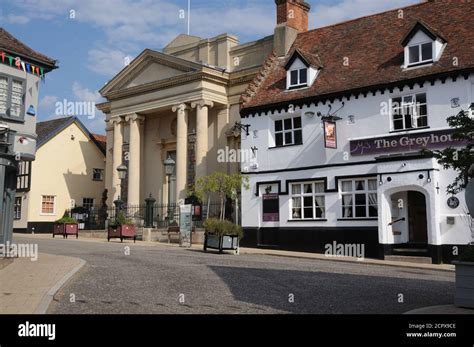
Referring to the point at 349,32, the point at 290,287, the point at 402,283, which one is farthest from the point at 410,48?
the point at 290,287

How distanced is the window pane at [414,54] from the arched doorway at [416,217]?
5.39 metres

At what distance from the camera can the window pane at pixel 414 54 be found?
2205 centimetres

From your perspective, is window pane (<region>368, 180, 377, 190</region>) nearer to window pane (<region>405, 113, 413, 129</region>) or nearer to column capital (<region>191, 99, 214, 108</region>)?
window pane (<region>405, 113, 413, 129</region>)

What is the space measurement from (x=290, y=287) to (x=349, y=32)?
736 inches

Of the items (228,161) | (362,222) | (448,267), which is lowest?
(448,267)

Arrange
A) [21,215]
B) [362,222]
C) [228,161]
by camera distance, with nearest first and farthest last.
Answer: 1. [362,222]
2. [228,161]
3. [21,215]

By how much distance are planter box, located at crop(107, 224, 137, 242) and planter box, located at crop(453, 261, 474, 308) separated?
20.5m

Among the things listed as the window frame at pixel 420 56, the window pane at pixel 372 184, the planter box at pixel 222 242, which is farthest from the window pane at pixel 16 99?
the window frame at pixel 420 56

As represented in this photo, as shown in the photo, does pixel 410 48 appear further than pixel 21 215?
No

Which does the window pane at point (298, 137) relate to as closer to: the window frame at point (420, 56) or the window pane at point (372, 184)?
the window pane at point (372, 184)

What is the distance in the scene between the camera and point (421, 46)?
2205cm

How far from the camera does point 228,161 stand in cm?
3316
